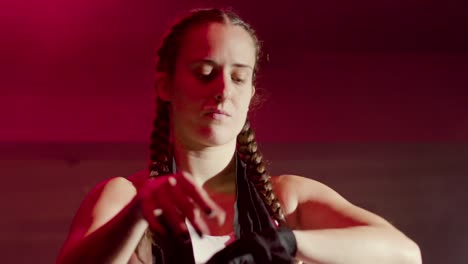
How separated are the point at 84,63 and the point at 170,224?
4.56ft

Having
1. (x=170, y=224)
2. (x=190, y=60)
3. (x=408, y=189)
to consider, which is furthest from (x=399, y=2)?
(x=170, y=224)

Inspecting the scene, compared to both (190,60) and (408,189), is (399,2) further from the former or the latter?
(190,60)

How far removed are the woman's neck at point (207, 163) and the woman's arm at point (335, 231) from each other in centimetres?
14

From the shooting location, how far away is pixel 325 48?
2273 millimetres

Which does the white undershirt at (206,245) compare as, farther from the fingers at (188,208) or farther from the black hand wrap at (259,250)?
the fingers at (188,208)

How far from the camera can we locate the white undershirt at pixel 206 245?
1153mm

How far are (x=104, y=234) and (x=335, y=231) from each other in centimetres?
39

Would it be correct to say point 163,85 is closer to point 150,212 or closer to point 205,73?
point 205,73

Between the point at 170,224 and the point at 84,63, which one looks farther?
the point at 84,63

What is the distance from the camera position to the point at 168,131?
1.32 m

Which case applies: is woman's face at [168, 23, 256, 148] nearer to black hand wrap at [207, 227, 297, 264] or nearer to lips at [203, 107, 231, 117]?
lips at [203, 107, 231, 117]

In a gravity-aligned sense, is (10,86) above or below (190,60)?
below

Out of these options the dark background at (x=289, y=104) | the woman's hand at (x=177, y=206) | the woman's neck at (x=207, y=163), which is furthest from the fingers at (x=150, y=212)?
the dark background at (x=289, y=104)

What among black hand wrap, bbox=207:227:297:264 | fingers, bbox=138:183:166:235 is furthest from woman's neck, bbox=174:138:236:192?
fingers, bbox=138:183:166:235
